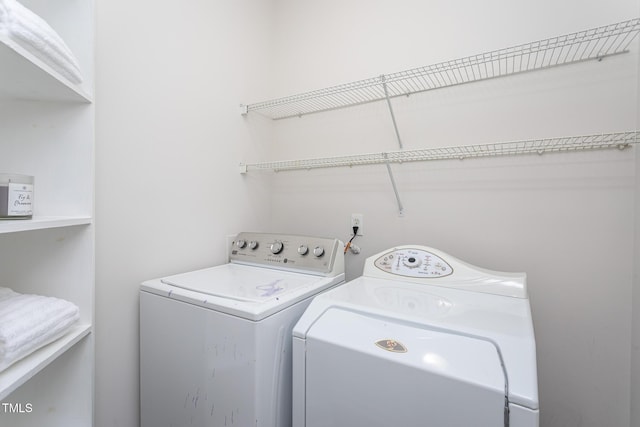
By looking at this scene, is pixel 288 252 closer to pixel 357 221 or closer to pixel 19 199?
pixel 357 221

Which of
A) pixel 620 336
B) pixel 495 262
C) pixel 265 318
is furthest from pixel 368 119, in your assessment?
pixel 620 336

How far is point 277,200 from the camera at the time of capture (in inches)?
82.7

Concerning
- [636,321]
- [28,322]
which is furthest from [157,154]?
[636,321]

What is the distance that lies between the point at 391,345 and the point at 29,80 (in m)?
1.23

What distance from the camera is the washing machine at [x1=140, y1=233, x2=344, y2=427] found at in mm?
956

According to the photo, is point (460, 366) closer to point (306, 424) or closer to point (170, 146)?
point (306, 424)

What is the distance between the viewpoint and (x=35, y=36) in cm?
69

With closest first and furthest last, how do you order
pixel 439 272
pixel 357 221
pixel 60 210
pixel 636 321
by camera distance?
pixel 60 210
pixel 636 321
pixel 439 272
pixel 357 221

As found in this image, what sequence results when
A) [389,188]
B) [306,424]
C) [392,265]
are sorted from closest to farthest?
1. [306,424]
2. [392,265]
3. [389,188]

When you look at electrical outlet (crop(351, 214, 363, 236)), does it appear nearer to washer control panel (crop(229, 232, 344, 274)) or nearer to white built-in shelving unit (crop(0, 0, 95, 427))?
washer control panel (crop(229, 232, 344, 274))

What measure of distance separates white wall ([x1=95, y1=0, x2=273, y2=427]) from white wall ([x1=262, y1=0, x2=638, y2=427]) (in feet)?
2.10

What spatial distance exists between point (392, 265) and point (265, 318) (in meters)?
0.68

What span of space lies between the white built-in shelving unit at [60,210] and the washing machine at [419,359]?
710 mm

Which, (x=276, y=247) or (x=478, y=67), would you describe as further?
(x=276, y=247)
